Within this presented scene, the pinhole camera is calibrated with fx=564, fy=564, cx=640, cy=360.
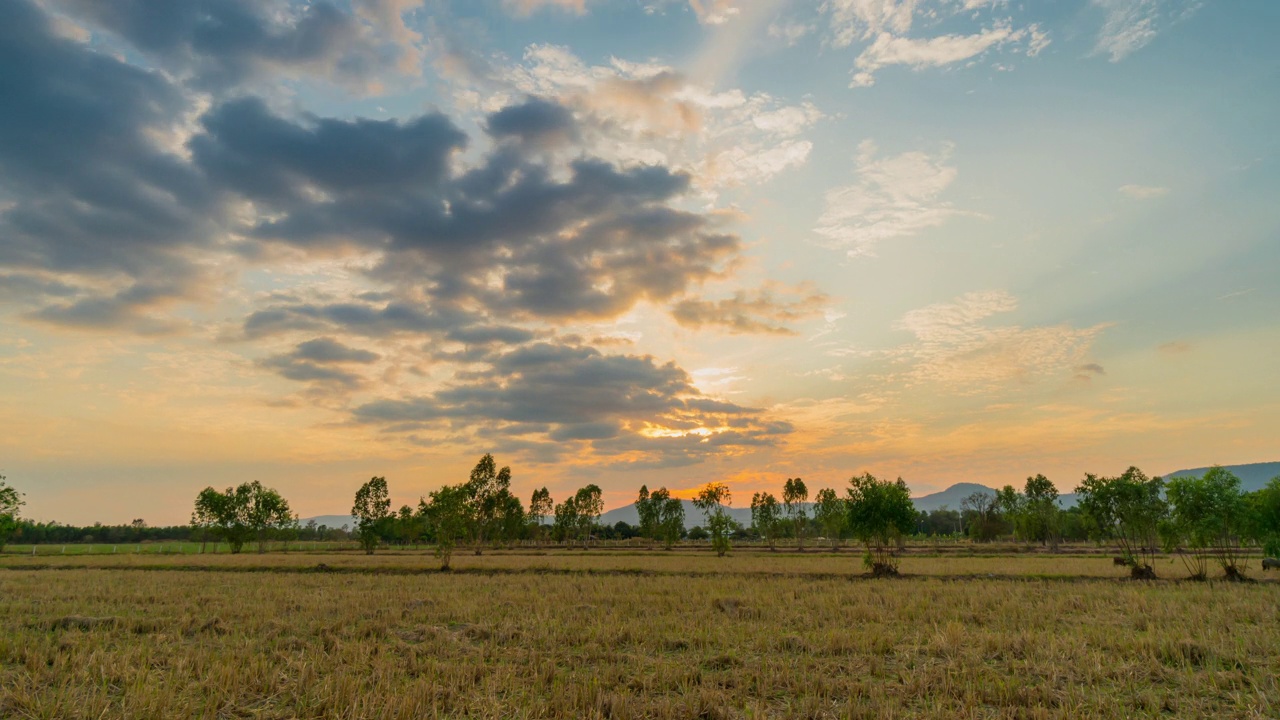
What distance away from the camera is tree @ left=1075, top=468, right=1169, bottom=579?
41.8 meters

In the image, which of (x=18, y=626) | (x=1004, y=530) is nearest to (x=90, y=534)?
(x=18, y=626)

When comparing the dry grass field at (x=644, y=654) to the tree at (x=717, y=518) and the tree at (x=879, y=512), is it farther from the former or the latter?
the tree at (x=717, y=518)

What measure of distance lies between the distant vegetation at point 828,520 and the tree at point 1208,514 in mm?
70

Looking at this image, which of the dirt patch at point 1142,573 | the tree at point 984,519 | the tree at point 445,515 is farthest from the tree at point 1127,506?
the tree at point 984,519

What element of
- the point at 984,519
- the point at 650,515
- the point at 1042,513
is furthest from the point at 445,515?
the point at 984,519

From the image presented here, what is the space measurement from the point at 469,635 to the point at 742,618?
10547 mm

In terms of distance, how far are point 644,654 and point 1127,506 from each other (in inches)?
1774

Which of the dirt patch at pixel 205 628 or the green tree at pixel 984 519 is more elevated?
the dirt patch at pixel 205 628

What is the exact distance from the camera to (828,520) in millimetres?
119125

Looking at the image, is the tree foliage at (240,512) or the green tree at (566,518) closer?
the tree foliage at (240,512)

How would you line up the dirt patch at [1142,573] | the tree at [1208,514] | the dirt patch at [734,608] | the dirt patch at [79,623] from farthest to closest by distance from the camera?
1. the dirt patch at [1142,573]
2. the tree at [1208,514]
3. the dirt patch at [734,608]
4. the dirt patch at [79,623]

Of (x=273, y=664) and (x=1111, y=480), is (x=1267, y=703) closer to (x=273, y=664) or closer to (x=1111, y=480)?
(x=273, y=664)

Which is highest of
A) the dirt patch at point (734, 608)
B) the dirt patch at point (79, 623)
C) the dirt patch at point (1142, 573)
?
the dirt patch at point (79, 623)

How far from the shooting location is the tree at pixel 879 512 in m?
45.6
